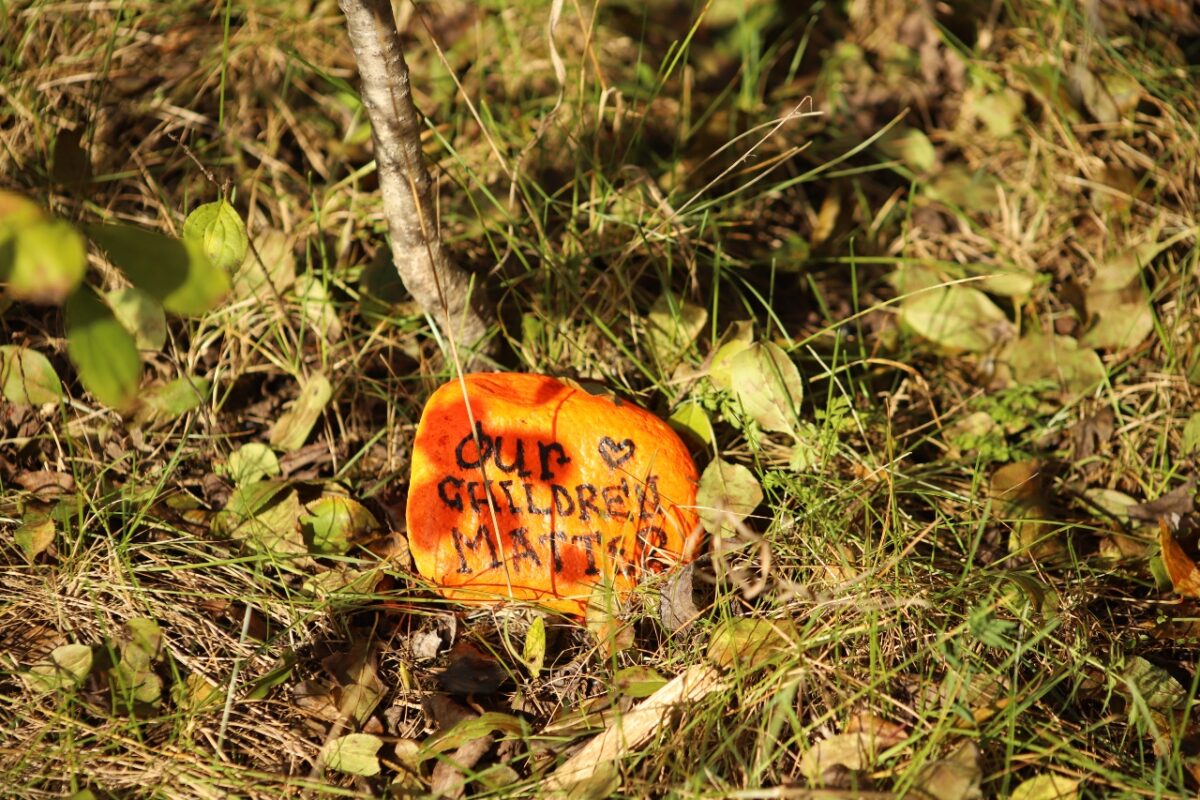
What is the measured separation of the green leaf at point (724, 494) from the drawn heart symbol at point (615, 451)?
0.62 feet

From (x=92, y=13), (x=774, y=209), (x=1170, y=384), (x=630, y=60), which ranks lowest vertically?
(x=1170, y=384)

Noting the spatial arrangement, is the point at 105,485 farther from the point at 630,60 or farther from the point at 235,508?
the point at 630,60

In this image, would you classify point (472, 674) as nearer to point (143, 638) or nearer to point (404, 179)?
→ point (143, 638)

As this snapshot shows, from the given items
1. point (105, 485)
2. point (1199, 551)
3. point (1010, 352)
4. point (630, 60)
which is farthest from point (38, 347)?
point (1199, 551)

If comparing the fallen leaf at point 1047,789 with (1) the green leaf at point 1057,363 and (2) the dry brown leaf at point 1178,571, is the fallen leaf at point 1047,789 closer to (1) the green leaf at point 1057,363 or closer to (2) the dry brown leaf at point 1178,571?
(2) the dry brown leaf at point 1178,571

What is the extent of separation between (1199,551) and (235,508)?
2222 mm

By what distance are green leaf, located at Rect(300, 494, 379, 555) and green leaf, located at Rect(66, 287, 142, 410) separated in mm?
1026

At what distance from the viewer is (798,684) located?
1.69 meters

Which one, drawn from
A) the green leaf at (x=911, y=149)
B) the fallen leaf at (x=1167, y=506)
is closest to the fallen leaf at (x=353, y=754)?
the fallen leaf at (x=1167, y=506)

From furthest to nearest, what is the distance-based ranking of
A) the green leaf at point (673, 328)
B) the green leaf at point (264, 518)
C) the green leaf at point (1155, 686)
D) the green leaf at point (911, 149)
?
1. the green leaf at point (911, 149)
2. the green leaf at point (673, 328)
3. the green leaf at point (264, 518)
4. the green leaf at point (1155, 686)

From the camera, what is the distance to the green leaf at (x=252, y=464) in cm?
218

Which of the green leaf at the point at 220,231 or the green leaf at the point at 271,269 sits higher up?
the green leaf at the point at 220,231

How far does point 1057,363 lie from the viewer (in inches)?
95.9

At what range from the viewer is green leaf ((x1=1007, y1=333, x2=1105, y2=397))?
2.40 metres
